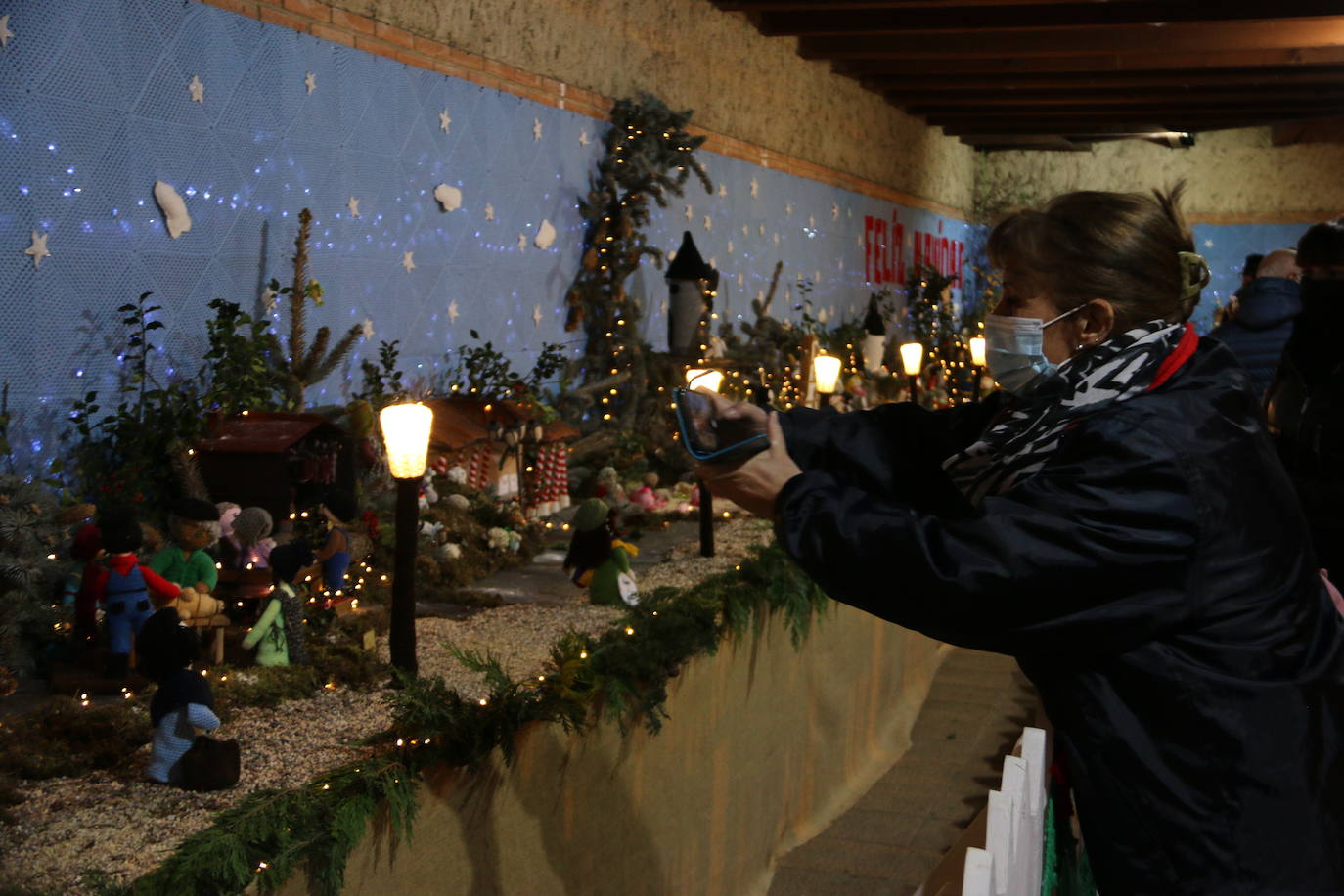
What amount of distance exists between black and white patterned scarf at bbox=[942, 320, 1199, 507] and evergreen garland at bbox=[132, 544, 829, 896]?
1260 millimetres

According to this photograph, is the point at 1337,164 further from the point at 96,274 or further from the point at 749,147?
the point at 96,274

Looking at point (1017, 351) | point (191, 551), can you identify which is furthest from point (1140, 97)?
point (1017, 351)

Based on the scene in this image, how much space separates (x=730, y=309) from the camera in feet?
31.9

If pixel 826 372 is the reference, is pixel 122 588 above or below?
below

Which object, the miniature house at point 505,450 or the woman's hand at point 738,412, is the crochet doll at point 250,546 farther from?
the woman's hand at point 738,412

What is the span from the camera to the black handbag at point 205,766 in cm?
252

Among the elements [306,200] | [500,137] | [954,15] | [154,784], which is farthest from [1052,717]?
[954,15]

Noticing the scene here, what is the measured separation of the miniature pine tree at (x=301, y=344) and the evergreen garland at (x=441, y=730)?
6.00 feet

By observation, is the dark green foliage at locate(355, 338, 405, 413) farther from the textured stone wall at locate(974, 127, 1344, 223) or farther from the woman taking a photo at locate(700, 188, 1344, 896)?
the textured stone wall at locate(974, 127, 1344, 223)

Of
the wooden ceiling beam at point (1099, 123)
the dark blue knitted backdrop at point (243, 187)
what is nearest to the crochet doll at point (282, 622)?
the dark blue knitted backdrop at point (243, 187)

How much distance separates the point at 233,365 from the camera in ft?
15.4

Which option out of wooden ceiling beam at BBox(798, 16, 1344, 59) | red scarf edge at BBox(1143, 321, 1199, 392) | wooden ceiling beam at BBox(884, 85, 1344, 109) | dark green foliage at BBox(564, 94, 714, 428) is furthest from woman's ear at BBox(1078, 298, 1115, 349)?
wooden ceiling beam at BBox(884, 85, 1344, 109)

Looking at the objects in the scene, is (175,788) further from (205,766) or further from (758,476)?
(758,476)

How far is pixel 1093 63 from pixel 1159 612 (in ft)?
34.6
